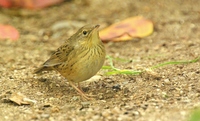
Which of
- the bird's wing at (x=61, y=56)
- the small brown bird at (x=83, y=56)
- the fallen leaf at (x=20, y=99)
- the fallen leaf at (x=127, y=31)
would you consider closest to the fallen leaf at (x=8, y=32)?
the fallen leaf at (x=127, y=31)

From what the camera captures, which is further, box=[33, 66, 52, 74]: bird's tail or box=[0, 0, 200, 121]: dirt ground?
box=[33, 66, 52, 74]: bird's tail

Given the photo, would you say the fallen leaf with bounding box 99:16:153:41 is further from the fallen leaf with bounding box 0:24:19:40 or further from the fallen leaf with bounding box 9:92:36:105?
the fallen leaf with bounding box 9:92:36:105

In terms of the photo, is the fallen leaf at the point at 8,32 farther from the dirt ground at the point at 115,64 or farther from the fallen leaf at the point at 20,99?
the fallen leaf at the point at 20,99

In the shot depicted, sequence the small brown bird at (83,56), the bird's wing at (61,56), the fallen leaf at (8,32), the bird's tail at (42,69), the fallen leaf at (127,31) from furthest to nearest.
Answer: the fallen leaf at (8,32) < the fallen leaf at (127,31) < the bird's tail at (42,69) < the bird's wing at (61,56) < the small brown bird at (83,56)

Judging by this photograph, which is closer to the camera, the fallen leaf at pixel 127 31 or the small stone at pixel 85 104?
the small stone at pixel 85 104

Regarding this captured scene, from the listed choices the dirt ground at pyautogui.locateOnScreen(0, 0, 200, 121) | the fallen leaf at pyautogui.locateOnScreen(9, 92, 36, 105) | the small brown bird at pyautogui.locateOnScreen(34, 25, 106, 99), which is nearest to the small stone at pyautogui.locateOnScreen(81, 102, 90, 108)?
the dirt ground at pyautogui.locateOnScreen(0, 0, 200, 121)

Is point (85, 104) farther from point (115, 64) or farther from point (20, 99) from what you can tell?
point (115, 64)

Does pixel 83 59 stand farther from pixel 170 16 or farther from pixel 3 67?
pixel 170 16
